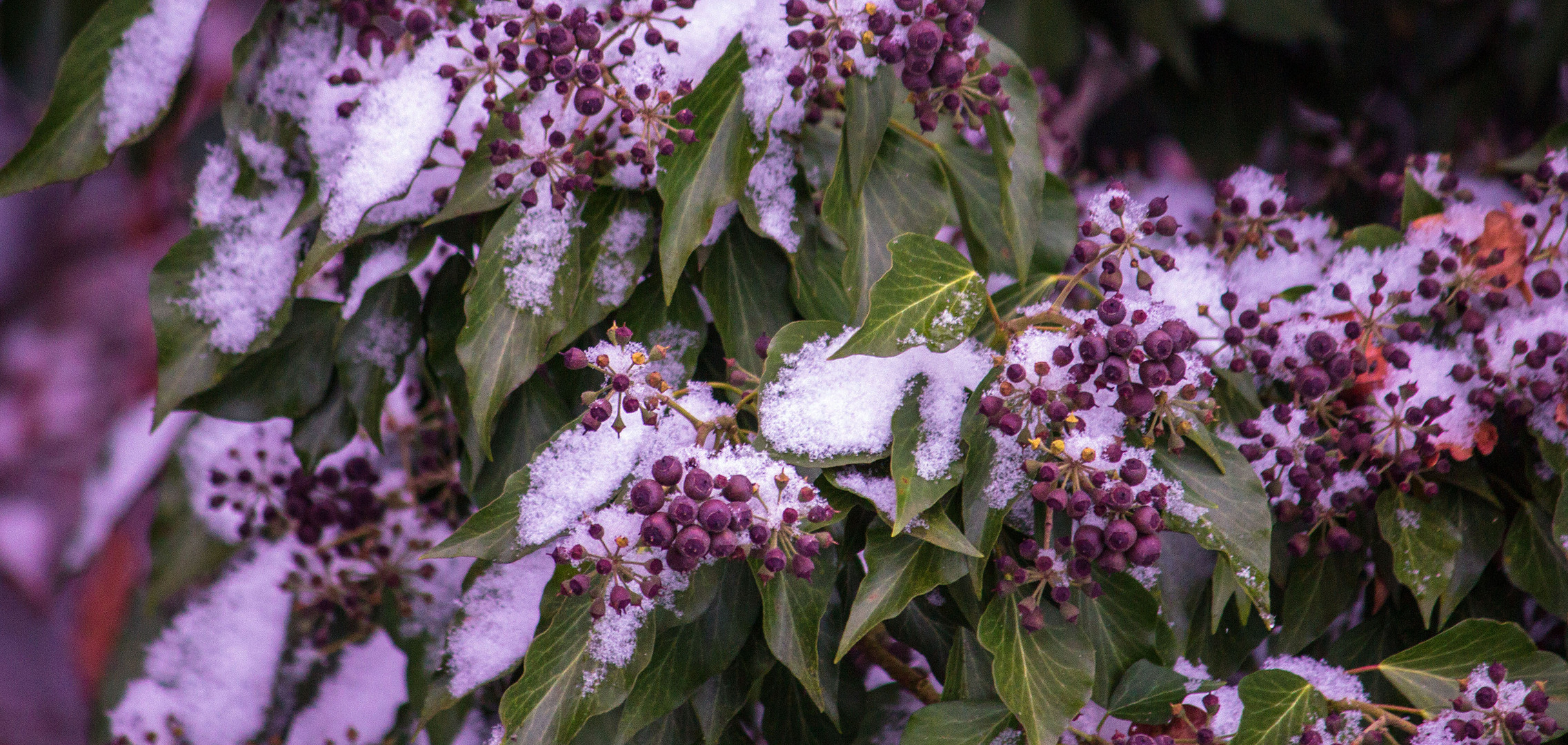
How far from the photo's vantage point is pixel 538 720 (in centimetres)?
57

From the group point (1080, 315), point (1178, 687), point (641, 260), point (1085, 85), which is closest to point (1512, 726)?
point (1178, 687)

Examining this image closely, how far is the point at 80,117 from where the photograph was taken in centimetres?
79

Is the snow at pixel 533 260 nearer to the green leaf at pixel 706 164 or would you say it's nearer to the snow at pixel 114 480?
the green leaf at pixel 706 164

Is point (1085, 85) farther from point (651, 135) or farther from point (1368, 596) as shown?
point (651, 135)

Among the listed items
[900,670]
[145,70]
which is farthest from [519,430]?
[145,70]

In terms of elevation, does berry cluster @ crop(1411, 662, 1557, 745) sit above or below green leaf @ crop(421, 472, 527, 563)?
below

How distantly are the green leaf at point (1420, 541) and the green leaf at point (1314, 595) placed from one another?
0.04 metres

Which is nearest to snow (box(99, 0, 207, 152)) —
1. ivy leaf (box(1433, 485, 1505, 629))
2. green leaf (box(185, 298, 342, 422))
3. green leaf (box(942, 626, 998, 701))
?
green leaf (box(185, 298, 342, 422))

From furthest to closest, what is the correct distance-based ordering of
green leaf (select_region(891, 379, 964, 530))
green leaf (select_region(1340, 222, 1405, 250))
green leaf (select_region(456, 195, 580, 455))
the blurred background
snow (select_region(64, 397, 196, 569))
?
snow (select_region(64, 397, 196, 569)) < the blurred background < green leaf (select_region(1340, 222, 1405, 250)) < green leaf (select_region(456, 195, 580, 455)) < green leaf (select_region(891, 379, 964, 530))

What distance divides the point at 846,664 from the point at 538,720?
0.26 m

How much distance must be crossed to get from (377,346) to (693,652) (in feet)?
1.10

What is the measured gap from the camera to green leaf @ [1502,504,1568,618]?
0.66 meters

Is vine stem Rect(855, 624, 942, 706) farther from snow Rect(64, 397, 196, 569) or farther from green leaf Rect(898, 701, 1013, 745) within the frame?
snow Rect(64, 397, 196, 569)

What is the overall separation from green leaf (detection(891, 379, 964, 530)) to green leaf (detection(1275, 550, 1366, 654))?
0.99 ft
